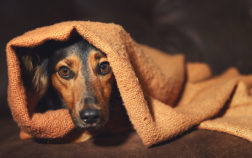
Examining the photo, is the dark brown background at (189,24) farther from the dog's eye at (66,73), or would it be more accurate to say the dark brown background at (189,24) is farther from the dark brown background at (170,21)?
the dog's eye at (66,73)

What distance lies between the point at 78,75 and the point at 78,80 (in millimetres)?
27

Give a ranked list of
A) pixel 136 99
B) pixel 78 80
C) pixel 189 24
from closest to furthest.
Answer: pixel 136 99, pixel 78 80, pixel 189 24

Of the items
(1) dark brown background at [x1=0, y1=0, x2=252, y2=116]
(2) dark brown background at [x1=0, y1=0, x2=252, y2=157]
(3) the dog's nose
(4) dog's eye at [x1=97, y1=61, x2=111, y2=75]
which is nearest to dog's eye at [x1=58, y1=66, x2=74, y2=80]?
(4) dog's eye at [x1=97, y1=61, x2=111, y2=75]

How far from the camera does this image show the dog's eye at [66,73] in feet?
3.58

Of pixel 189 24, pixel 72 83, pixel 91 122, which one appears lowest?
pixel 91 122

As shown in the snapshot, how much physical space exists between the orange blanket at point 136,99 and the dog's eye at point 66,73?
166mm

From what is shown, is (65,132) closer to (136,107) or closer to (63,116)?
(63,116)

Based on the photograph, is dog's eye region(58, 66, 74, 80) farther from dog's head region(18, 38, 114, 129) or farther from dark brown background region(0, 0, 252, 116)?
dark brown background region(0, 0, 252, 116)

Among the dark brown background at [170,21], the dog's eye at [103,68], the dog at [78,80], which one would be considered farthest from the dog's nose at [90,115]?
the dark brown background at [170,21]

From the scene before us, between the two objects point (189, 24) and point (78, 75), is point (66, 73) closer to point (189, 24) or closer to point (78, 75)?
point (78, 75)

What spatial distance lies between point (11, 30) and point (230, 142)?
4.15ft

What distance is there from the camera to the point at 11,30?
1.31m

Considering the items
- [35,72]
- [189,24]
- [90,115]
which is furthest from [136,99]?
[189,24]

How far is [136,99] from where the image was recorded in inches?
34.9
